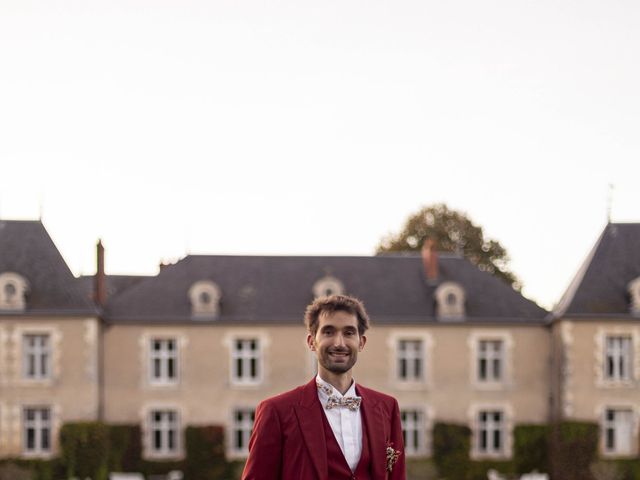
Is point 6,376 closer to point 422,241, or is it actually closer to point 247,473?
point 422,241

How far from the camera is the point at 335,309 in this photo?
4887mm

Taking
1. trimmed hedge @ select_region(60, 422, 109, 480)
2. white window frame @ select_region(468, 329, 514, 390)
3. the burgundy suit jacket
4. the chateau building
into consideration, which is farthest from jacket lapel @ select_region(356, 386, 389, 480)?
white window frame @ select_region(468, 329, 514, 390)

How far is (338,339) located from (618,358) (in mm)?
24259

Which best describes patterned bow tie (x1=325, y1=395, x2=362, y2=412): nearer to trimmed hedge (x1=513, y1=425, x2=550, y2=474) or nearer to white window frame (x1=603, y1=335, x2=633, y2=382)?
white window frame (x1=603, y1=335, x2=633, y2=382)

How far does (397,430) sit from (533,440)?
2389 centimetres

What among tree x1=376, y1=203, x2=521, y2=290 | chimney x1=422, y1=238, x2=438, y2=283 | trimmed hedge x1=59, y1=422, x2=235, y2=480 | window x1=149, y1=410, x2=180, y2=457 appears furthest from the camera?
tree x1=376, y1=203, x2=521, y2=290

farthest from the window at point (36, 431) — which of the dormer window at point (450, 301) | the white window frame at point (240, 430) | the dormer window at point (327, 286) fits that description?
the dormer window at point (450, 301)

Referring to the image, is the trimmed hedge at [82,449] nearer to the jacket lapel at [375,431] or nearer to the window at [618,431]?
the window at [618,431]

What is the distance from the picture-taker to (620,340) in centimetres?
2761

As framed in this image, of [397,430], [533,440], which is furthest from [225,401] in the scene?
[397,430]

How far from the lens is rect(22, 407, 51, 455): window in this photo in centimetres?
2642

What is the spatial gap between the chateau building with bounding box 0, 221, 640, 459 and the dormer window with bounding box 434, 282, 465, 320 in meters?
0.04

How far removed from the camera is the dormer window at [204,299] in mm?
27781

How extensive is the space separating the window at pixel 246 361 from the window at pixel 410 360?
3.95 m
